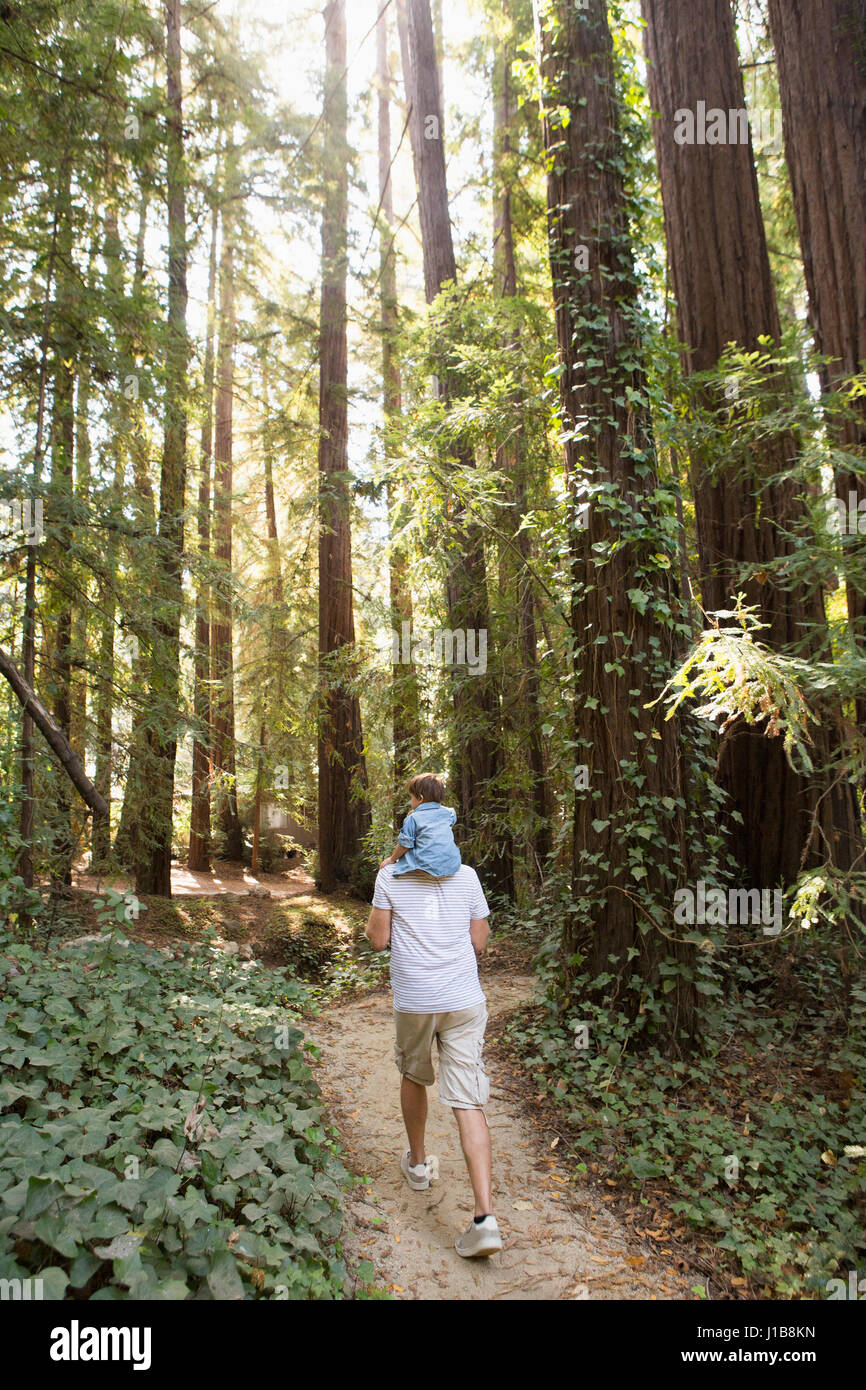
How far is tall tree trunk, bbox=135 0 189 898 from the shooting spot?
7023mm

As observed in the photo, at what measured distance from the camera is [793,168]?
6.56 m

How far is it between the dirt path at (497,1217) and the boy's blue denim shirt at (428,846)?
1.53 m

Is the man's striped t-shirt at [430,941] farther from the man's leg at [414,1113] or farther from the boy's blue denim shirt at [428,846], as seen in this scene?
the man's leg at [414,1113]

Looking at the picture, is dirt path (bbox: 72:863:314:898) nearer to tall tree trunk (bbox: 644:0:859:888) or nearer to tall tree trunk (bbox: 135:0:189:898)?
tall tree trunk (bbox: 135:0:189:898)

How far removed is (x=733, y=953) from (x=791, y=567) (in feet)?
9.95

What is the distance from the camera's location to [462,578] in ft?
29.3

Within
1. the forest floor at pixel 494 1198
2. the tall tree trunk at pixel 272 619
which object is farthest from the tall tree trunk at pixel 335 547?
the forest floor at pixel 494 1198

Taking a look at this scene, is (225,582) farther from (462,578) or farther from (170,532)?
(462,578)

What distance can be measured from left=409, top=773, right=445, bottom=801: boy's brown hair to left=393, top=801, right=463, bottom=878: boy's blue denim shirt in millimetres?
158

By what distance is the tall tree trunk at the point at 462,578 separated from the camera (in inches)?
336

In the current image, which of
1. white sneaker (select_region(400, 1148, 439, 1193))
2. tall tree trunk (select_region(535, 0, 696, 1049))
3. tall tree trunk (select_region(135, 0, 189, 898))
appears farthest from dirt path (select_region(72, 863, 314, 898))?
white sneaker (select_region(400, 1148, 439, 1193))

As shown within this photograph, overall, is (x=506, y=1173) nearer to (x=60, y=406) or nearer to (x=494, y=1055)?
(x=494, y=1055)

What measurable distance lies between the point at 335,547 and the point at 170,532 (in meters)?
3.54

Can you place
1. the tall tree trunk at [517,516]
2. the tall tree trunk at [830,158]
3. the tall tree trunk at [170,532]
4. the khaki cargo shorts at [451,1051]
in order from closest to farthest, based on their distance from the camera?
the khaki cargo shorts at [451,1051] → the tall tree trunk at [830,158] → the tall tree trunk at [170,532] → the tall tree trunk at [517,516]
